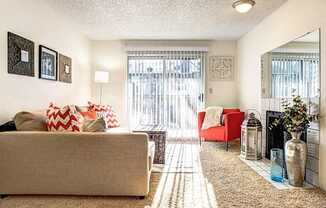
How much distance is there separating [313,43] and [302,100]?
0.64 m

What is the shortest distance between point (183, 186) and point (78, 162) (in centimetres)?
111

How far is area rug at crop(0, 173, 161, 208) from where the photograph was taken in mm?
2336

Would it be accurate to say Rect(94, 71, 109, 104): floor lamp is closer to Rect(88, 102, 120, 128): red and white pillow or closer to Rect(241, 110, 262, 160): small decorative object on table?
Rect(88, 102, 120, 128): red and white pillow

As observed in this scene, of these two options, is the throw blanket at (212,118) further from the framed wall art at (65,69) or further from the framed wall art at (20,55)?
the framed wall art at (20,55)

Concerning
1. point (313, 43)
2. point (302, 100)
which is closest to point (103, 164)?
point (302, 100)

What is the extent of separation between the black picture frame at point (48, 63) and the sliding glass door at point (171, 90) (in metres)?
2.11

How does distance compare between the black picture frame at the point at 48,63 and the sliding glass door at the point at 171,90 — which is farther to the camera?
the sliding glass door at the point at 171,90

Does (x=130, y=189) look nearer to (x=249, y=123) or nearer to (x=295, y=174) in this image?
(x=295, y=174)

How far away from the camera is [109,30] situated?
5105 mm

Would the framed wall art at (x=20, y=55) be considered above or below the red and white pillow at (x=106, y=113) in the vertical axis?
above

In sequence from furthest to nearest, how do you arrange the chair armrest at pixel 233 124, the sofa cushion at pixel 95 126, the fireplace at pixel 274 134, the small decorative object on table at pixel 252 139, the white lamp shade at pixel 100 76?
1. the white lamp shade at pixel 100 76
2. the chair armrest at pixel 233 124
3. the small decorative object on table at pixel 252 139
4. the fireplace at pixel 274 134
5. the sofa cushion at pixel 95 126

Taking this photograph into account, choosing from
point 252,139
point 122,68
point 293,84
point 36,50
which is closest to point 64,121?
point 36,50

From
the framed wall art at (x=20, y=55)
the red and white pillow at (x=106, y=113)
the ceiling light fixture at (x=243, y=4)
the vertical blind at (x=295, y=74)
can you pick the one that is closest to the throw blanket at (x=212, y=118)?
the vertical blind at (x=295, y=74)

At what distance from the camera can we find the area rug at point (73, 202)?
2.34 metres
